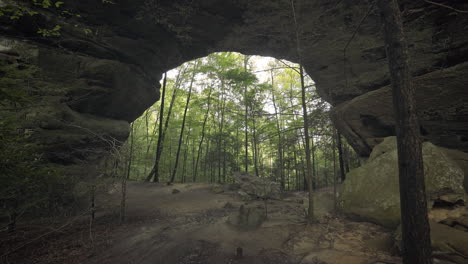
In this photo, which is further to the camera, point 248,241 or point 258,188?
point 258,188

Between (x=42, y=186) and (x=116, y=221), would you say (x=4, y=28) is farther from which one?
(x=116, y=221)

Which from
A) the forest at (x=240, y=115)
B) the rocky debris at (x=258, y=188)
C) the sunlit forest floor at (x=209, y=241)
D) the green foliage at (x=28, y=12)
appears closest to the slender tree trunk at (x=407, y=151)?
the forest at (x=240, y=115)

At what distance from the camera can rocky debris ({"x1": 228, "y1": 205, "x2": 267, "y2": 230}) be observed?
7312 millimetres

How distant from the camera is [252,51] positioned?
14.8 metres

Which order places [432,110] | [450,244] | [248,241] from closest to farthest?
[450,244] → [248,241] → [432,110]

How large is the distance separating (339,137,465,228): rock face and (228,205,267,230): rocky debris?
10.8ft

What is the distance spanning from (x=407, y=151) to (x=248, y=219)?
19.3 ft

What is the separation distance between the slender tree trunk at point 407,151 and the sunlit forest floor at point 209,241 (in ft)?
3.95

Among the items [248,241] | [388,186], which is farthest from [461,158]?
[248,241]

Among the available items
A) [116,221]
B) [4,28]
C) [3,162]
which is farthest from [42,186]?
[4,28]

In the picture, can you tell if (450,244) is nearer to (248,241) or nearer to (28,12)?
(248,241)

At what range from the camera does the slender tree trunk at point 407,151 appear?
10.4 feet

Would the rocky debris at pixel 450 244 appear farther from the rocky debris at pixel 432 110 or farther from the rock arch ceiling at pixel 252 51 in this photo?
the rock arch ceiling at pixel 252 51

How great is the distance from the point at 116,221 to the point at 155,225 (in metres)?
2.09
